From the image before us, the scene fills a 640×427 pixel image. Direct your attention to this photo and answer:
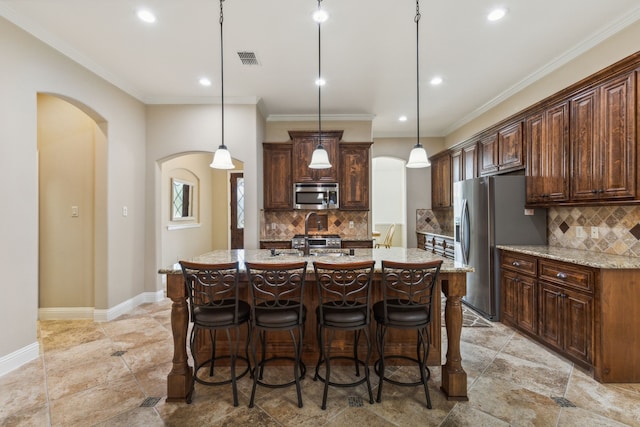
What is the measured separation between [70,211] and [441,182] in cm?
598

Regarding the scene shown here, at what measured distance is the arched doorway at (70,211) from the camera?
379 cm

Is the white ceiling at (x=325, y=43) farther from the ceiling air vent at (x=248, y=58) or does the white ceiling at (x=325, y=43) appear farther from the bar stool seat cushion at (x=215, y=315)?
the bar stool seat cushion at (x=215, y=315)

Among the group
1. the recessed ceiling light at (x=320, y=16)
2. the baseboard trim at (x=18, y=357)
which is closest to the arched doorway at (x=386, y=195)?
the recessed ceiling light at (x=320, y=16)

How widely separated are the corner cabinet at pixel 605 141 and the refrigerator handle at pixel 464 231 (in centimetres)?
124

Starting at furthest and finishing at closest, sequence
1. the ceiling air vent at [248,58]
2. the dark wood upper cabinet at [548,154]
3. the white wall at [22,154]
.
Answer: the ceiling air vent at [248,58], the dark wood upper cabinet at [548,154], the white wall at [22,154]

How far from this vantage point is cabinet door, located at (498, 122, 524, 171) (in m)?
3.73

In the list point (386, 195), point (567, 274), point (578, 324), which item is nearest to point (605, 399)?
point (578, 324)

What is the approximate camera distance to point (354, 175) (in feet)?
17.1

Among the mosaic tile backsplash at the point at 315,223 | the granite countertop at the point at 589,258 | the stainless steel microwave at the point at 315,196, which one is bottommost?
the granite countertop at the point at 589,258

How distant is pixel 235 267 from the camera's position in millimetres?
2074

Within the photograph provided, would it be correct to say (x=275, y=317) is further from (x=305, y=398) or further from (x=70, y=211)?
(x=70, y=211)

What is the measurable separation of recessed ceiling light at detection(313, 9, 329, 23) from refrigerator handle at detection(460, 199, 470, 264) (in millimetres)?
2895

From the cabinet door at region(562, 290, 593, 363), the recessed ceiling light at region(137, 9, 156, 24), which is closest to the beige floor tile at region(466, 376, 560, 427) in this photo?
the cabinet door at region(562, 290, 593, 363)

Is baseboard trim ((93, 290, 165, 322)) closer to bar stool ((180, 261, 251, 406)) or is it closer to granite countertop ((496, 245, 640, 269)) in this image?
bar stool ((180, 261, 251, 406))
